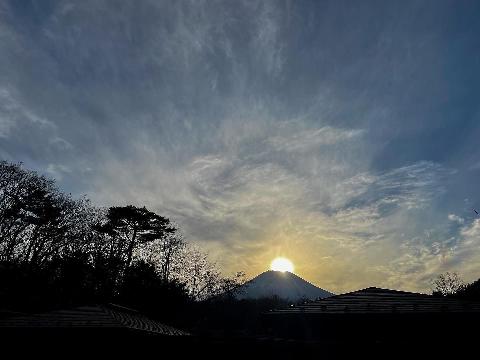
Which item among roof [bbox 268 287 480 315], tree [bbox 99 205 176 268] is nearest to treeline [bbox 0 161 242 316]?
tree [bbox 99 205 176 268]

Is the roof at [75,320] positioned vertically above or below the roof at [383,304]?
below

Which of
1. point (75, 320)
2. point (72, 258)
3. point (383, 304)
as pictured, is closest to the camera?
point (75, 320)

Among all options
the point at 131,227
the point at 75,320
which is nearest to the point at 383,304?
the point at 75,320

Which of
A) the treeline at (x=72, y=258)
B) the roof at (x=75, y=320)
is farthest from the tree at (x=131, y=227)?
the roof at (x=75, y=320)

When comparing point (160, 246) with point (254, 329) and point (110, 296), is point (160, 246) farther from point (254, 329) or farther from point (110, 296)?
point (254, 329)

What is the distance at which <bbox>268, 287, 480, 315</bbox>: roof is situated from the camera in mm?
14984

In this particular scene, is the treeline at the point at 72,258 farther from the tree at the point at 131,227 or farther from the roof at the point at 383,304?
the roof at the point at 383,304

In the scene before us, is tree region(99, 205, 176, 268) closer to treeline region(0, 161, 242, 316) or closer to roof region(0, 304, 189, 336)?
treeline region(0, 161, 242, 316)

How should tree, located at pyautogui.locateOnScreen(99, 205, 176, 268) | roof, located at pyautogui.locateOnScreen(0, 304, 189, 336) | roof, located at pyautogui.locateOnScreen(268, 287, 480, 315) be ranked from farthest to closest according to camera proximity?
tree, located at pyautogui.locateOnScreen(99, 205, 176, 268) → roof, located at pyautogui.locateOnScreen(268, 287, 480, 315) → roof, located at pyautogui.locateOnScreen(0, 304, 189, 336)

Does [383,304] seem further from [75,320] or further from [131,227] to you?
[131,227]

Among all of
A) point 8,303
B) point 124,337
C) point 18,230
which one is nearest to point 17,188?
point 18,230

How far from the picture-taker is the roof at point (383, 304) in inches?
590

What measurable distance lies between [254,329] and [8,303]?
2665 cm

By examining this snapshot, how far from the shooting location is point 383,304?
1628 cm
